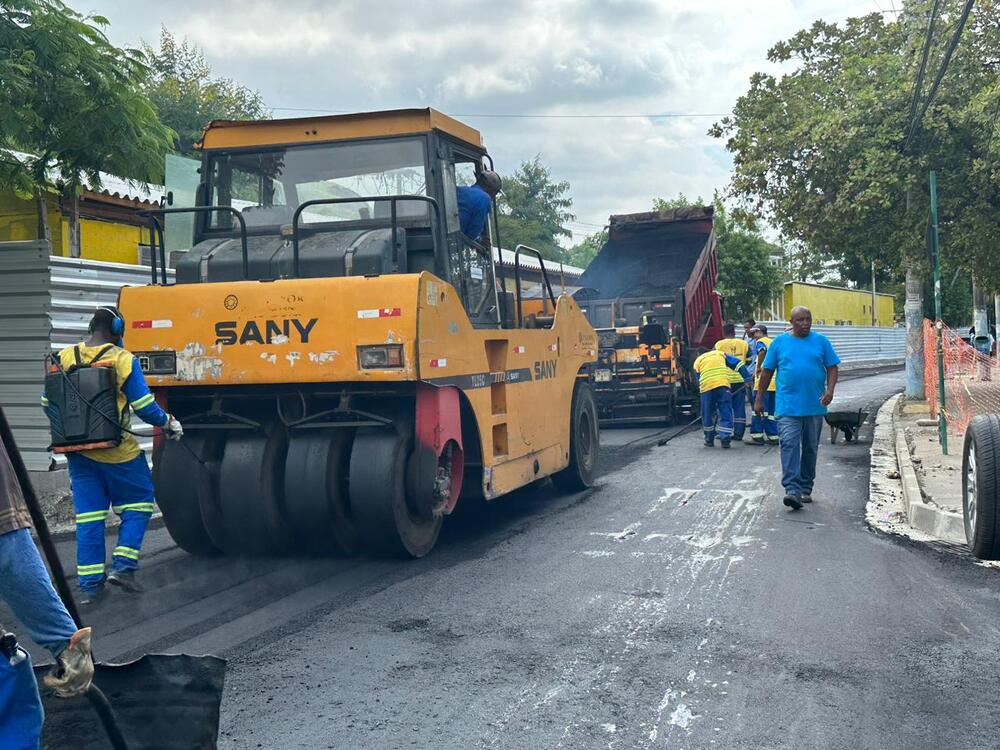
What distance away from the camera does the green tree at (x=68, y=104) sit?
341 inches

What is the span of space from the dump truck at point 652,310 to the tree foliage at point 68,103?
8.87 metres

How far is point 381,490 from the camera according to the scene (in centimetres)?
677

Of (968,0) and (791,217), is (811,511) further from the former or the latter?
(791,217)

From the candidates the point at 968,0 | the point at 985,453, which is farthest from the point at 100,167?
the point at 968,0

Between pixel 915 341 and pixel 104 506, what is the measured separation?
1933 centimetres

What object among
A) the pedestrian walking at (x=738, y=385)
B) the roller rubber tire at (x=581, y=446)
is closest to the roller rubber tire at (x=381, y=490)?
the roller rubber tire at (x=581, y=446)

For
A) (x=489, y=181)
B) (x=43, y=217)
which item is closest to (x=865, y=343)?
(x=43, y=217)

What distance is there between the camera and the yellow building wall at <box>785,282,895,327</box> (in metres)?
47.3

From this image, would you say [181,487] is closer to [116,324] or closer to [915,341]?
[116,324]

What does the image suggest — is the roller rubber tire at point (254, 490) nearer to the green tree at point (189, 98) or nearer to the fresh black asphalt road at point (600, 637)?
the fresh black asphalt road at point (600, 637)

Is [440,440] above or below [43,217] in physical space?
below

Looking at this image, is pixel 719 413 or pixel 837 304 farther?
pixel 837 304

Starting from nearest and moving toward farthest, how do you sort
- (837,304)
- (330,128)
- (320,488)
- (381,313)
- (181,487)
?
(381,313) < (320,488) < (181,487) < (330,128) < (837,304)

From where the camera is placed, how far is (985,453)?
663 centimetres
